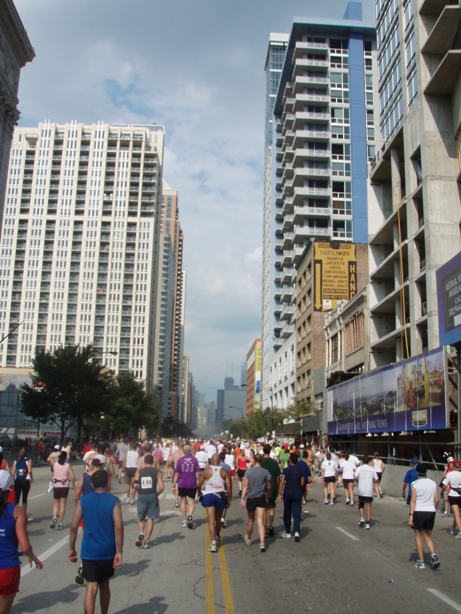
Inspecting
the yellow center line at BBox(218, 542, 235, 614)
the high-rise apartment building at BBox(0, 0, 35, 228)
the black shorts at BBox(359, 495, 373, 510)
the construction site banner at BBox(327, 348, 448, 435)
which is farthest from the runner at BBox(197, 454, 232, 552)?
the high-rise apartment building at BBox(0, 0, 35, 228)

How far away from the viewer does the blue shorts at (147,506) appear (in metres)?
10.4

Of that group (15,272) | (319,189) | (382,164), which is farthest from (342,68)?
(15,272)

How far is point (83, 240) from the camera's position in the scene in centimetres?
12644

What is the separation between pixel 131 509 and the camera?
625 inches

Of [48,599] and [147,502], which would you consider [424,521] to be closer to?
[147,502]

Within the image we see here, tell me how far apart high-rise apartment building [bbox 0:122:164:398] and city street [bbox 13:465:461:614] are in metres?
112

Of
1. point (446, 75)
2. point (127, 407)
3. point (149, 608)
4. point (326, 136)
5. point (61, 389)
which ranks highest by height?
point (326, 136)

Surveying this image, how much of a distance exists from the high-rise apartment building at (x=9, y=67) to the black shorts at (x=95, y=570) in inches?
1804

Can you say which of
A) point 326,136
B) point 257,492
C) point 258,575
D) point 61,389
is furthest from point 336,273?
point 258,575

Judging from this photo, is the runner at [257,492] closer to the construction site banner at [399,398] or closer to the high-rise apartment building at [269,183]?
the construction site banner at [399,398]

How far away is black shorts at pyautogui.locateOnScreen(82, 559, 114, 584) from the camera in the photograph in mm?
5609

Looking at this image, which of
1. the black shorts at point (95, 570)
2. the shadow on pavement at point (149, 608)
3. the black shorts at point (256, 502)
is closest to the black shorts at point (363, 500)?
the black shorts at point (256, 502)

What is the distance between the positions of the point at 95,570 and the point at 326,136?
80.2m

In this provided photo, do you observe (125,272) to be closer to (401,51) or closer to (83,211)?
(83,211)
